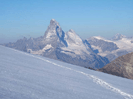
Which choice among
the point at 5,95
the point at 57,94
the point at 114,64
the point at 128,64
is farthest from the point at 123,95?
the point at 128,64

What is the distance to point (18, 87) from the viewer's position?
4.16 meters

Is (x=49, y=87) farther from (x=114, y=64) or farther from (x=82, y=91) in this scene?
(x=114, y=64)

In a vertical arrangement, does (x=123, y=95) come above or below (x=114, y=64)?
below

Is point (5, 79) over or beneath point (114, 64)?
beneath

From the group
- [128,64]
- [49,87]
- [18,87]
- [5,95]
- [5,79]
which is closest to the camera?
[5,95]

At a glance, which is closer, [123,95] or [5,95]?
[5,95]

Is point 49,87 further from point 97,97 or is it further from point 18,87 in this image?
point 97,97

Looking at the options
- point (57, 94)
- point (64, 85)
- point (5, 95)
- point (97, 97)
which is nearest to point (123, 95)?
point (97, 97)

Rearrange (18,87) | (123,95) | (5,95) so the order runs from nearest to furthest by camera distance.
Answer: (5,95) → (18,87) → (123,95)

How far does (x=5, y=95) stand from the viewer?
3.56m

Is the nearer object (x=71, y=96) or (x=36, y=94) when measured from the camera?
(x=36, y=94)

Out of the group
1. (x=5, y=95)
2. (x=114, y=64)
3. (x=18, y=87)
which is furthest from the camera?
(x=114, y=64)

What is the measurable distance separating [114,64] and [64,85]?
4320cm

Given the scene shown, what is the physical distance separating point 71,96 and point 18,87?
1582 mm
